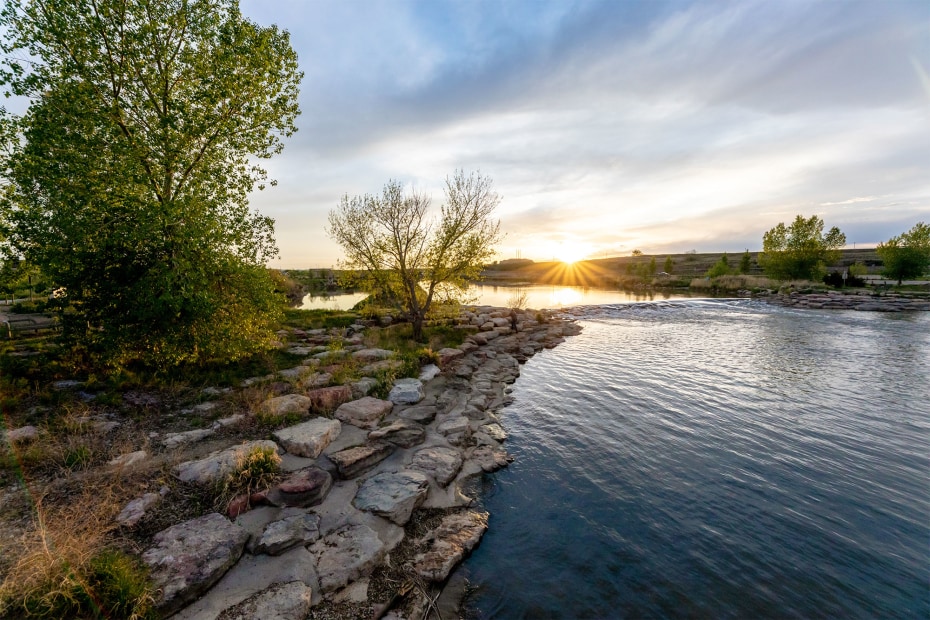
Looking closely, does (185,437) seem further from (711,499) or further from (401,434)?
(711,499)

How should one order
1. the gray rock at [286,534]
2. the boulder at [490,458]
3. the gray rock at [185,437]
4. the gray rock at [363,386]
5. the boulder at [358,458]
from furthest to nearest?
1. the gray rock at [363,386]
2. the boulder at [490,458]
3. the gray rock at [185,437]
4. the boulder at [358,458]
5. the gray rock at [286,534]

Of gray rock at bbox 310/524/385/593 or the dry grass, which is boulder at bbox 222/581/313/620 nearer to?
gray rock at bbox 310/524/385/593

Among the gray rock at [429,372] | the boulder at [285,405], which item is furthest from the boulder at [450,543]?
the gray rock at [429,372]

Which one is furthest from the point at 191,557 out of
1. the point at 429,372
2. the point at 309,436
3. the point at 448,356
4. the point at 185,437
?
the point at 448,356

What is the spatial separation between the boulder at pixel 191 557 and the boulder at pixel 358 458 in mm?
1858

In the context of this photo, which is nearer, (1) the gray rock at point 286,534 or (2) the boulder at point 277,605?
(2) the boulder at point 277,605

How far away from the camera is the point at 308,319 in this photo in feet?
65.0

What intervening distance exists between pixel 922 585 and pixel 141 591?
960cm

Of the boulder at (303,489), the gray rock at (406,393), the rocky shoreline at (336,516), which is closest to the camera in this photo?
the rocky shoreline at (336,516)

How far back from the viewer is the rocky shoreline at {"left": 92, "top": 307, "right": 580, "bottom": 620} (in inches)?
157

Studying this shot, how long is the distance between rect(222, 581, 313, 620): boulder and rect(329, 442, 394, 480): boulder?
234 cm

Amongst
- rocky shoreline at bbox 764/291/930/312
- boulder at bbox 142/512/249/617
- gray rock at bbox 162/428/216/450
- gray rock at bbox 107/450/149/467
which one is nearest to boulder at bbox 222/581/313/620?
boulder at bbox 142/512/249/617

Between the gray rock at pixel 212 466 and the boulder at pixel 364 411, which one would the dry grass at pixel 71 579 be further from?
the boulder at pixel 364 411

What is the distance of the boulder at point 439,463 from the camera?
22.1 feet
